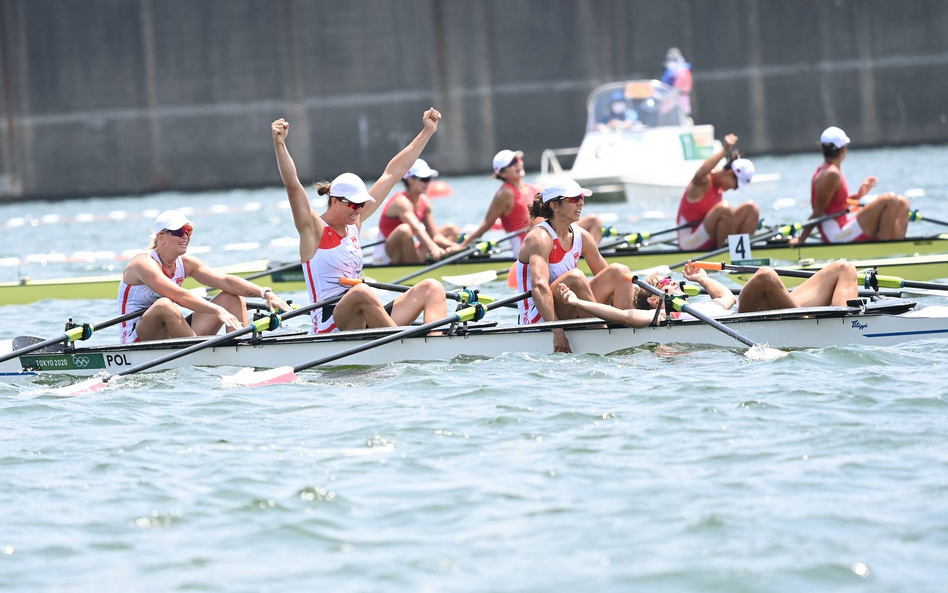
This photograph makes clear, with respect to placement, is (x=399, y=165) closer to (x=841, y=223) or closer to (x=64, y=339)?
(x=64, y=339)

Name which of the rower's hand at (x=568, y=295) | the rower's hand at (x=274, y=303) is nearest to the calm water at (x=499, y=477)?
the rower's hand at (x=568, y=295)

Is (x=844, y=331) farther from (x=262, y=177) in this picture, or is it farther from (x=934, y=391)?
(x=262, y=177)

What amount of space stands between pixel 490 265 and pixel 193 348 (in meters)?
4.76

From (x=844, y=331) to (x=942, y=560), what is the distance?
327 cm

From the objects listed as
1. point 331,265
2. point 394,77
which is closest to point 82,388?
point 331,265

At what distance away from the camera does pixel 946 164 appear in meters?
23.4

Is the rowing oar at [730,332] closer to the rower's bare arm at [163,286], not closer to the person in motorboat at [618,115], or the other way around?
the rower's bare arm at [163,286]

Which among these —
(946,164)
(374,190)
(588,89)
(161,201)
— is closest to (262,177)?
(161,201)

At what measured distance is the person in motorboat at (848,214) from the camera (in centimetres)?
1113

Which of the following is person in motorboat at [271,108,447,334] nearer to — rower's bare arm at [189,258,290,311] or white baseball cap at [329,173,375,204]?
white baseball cap at [329,173,375,204]

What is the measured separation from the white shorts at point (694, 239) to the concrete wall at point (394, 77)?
1671 cm

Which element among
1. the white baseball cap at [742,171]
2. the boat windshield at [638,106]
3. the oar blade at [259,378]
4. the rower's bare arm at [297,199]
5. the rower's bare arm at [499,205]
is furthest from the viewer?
the boat windshield at [638,106]

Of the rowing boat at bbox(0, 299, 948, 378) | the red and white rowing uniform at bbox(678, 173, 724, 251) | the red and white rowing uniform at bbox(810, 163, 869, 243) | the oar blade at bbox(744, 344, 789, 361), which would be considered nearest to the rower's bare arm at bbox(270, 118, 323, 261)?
the rowing boat at bbox(0, 299, 948, 378)

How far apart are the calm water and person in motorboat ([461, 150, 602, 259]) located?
14.5 ft
